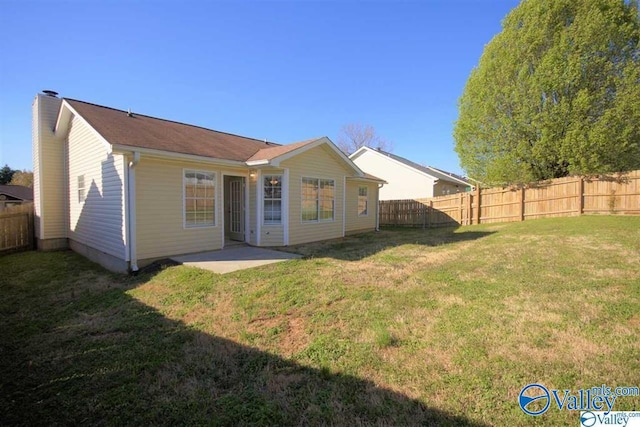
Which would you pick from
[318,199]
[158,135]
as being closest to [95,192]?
[158,135]

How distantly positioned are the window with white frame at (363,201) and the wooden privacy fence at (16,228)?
545 inches

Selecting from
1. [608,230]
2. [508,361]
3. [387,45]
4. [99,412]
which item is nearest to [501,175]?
[608,230]

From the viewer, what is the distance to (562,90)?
1282cm

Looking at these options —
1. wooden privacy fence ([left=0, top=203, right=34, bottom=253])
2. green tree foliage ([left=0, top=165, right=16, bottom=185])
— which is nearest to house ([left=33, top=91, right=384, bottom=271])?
wooden privacy fence ([left=0, top=203, right=34, bottom=253])

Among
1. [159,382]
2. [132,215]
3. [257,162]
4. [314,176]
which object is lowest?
[159,382]

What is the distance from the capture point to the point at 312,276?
6500 mm

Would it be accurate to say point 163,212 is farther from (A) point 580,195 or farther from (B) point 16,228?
(A) point 580,195

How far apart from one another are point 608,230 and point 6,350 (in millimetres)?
14318

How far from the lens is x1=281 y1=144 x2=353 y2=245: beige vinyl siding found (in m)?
10.4

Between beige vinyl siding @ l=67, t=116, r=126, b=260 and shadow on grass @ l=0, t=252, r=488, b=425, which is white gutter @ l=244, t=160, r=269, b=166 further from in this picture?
shadow on grass @ l=0, t=252, r=488, b=425

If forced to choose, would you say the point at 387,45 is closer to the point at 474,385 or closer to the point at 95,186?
the point at 95,186

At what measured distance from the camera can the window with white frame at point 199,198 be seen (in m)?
8.62

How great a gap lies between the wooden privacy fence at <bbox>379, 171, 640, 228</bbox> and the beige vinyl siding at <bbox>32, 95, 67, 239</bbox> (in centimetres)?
1725

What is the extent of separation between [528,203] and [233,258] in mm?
14264
